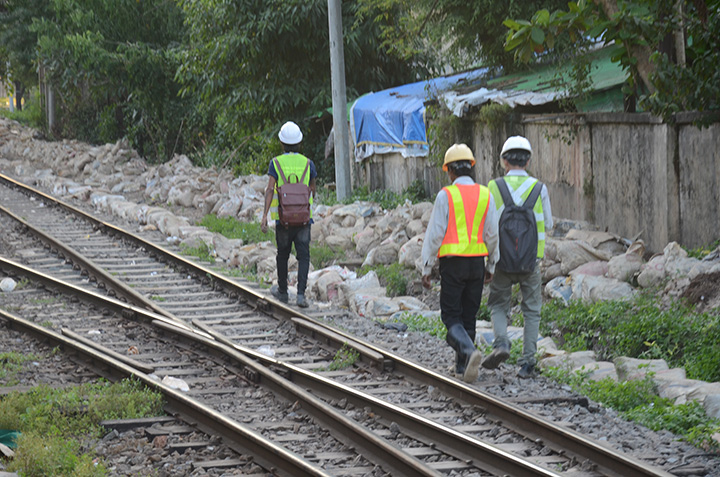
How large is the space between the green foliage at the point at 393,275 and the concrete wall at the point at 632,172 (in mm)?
2857

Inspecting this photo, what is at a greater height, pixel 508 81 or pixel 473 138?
pixel 508 81

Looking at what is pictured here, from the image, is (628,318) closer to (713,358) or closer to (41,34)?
(713,358)

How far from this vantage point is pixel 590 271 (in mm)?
10664

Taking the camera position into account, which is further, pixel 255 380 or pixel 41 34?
pixel 41 34

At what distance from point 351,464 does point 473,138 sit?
36.9 ft

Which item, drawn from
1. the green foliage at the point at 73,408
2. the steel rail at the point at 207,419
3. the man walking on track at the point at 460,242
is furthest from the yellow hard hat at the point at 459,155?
the green foliage at the point at 73,408

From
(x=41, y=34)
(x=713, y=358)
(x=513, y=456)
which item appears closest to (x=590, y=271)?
(x=713, y=358)

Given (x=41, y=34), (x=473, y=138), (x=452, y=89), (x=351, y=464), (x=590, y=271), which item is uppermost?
(x=41, y=34)

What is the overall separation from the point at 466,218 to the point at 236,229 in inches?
378

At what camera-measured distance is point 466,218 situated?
7.27m

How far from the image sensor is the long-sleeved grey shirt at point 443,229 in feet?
24.0

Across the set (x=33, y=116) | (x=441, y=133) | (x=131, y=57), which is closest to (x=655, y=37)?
(x=441, y=133)

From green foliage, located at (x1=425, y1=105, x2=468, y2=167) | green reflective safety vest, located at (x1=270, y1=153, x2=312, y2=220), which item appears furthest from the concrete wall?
green reflective safety vest, located at (x1=270, y1=153, x2=312, y2=220)

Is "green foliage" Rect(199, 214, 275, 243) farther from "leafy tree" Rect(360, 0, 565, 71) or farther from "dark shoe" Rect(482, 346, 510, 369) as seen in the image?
"dark shoe" Rect(482, 346, 510, 369)
